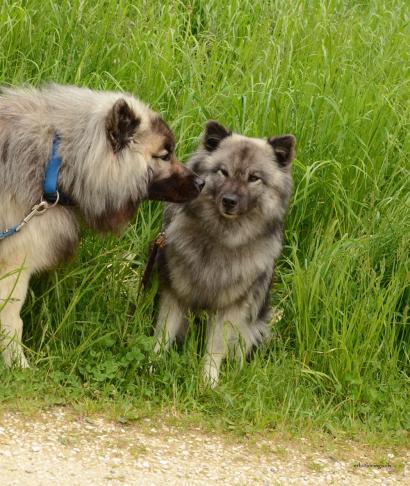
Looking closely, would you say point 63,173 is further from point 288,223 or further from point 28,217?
point 288,223

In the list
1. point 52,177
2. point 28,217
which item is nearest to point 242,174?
point 52,177

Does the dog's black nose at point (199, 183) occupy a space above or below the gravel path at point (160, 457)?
above

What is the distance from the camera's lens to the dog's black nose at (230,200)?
12.7 feet

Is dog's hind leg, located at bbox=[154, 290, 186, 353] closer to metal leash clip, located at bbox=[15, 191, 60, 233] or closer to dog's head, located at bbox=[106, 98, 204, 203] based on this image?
dog's head, located at bbox=[106, 98, 204, 203]

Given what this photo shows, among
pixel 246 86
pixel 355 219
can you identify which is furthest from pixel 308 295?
pixel 246 86

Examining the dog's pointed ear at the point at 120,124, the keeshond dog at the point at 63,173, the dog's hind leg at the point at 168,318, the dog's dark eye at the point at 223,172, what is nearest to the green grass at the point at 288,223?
the dog's hind leg at the point at 168,318

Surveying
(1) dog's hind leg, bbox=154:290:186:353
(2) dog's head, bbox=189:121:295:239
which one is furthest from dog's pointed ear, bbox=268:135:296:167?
(1) dog's hind leg, bbox=154:290:186:353

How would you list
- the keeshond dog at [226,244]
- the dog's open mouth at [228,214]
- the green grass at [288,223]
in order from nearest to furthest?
1. the green grass at [288,223]
2. the dog's open mouth at [228,214]
3. the keeshond dog at [226,244]

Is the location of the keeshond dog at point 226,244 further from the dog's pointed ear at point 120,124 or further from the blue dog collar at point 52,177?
the blue dog collar at point 52,177

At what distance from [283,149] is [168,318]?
1129mm

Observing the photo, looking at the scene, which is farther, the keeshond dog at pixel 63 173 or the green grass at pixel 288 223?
the green grass at pixel 288 223

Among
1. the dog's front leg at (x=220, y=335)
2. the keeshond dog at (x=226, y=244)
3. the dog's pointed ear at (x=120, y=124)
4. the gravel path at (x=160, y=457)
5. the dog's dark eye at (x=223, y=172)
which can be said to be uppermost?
the dog's pointed ear at (x=120, y=124)

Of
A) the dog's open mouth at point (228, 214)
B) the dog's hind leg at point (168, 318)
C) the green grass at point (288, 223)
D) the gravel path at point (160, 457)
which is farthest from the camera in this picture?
the dog's hind leg at point (168, 318)

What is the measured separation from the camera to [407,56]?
227 inches
